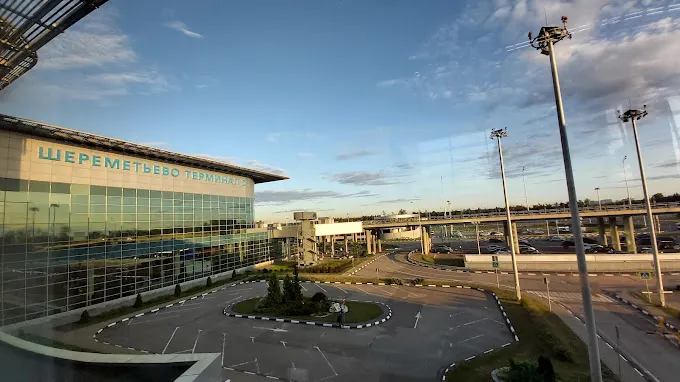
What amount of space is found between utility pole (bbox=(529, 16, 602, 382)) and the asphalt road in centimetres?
537

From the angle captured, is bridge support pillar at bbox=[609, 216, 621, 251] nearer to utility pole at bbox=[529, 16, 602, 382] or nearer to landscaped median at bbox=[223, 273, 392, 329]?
landscaped median at bbox=[223, 273, 392, 329]

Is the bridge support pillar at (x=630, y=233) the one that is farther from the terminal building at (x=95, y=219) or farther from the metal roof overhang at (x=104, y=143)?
the terminal building at (x=95, y=219)

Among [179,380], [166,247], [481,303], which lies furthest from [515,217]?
[179,380]

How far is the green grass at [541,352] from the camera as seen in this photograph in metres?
12.8

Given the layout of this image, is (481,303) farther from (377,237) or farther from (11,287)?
(377,237)

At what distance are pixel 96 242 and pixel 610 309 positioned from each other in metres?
37.6

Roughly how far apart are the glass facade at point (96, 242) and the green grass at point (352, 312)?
1084 cm

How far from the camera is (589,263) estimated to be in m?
33.7

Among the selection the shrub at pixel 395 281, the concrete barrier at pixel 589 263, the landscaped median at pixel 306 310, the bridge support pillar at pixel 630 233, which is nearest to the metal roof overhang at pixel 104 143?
the landscaped median at pixel 306 310

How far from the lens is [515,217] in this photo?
48.5m

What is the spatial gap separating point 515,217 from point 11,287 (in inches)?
2123

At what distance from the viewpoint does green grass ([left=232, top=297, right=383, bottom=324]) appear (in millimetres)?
20891

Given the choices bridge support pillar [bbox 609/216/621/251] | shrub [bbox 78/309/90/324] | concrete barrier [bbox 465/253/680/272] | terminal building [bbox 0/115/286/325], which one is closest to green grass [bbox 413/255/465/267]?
concrete barrier [bbox 465/253/680/272]

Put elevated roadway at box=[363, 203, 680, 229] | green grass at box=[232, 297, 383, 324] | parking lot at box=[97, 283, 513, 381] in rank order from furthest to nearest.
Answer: elevated roadway at box=[363, 203, 680, 229]
green grass at box=[232, 297, 383, 324]
parking lot at box=[97, 283, 513, 381]
